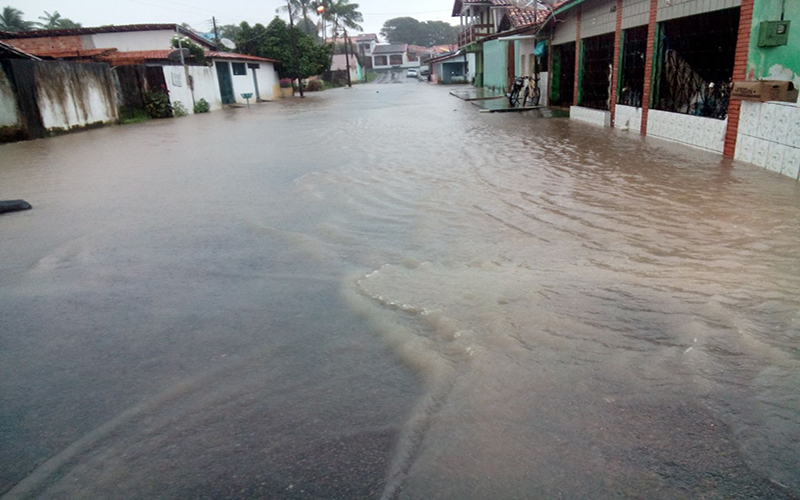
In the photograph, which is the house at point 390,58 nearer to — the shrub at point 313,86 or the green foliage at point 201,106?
the shrub at point 313,86

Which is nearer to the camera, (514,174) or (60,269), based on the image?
(60,269)

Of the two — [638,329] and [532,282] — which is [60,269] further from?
[638,329]

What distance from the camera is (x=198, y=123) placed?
22547 mm

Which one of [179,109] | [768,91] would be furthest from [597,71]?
[179,109]

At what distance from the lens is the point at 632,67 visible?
14328mm

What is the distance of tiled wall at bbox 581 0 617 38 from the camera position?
1517cm

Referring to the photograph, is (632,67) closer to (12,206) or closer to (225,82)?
(12,206)

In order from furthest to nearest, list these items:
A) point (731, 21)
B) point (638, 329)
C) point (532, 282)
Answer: point (731, 21), point (532, 282), point (638, 329)

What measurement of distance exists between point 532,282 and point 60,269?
4317 mm

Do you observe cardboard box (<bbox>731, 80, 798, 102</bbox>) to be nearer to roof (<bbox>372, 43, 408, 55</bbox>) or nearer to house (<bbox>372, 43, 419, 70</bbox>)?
house (<bbox>372, 43, 419, 70</bbox>)

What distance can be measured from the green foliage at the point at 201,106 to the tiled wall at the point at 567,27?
61.2 ft

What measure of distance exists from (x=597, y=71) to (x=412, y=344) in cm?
1573

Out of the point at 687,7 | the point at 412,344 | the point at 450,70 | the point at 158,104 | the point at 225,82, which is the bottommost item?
the point at 412,344

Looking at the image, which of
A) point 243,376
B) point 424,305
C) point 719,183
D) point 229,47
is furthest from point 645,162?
point 229,47
